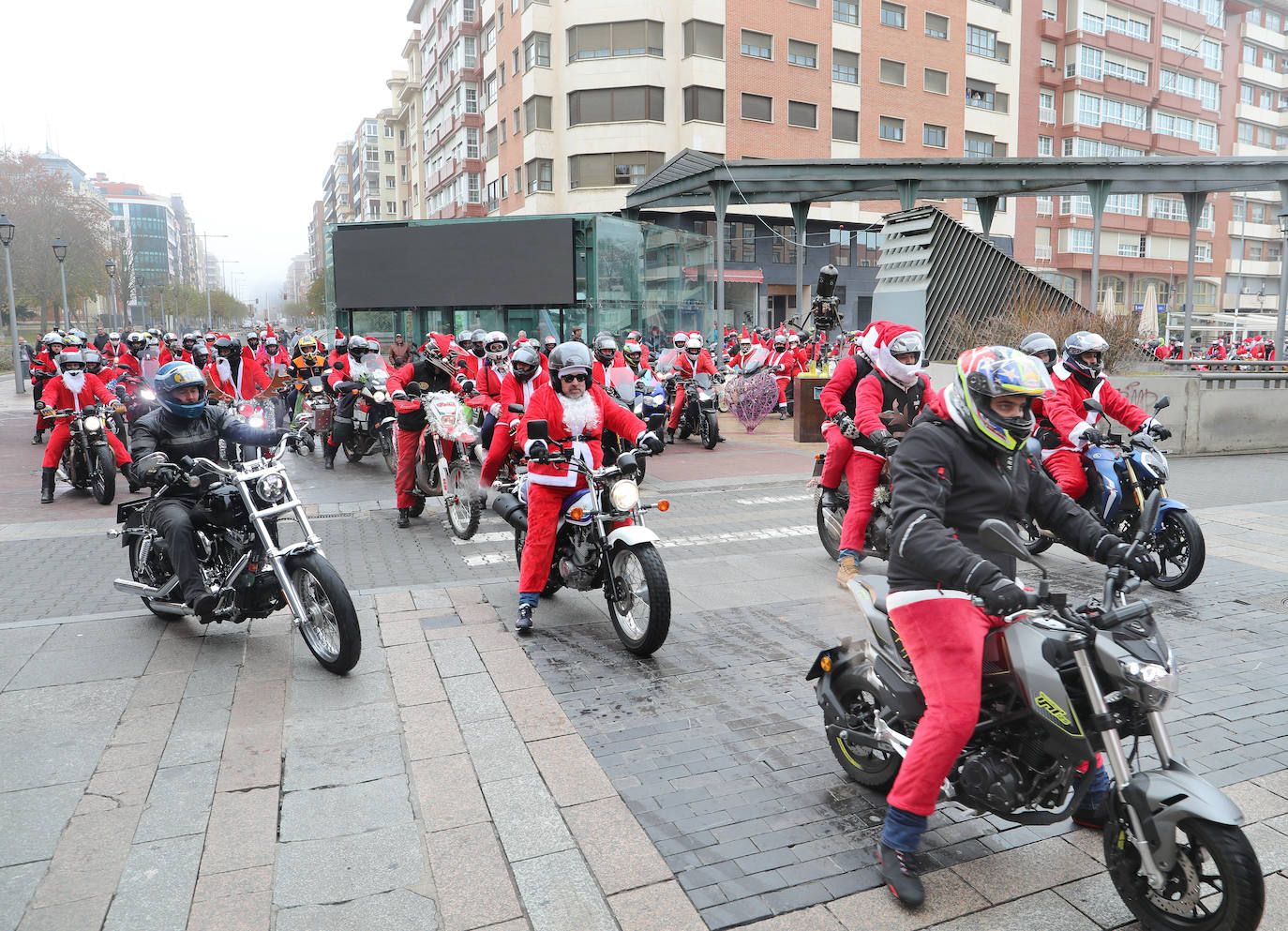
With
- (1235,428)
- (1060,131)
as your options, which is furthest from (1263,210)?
(1235,428)

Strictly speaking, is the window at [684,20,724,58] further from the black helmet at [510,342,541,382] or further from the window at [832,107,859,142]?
the black helmet at [510,342,541,382]

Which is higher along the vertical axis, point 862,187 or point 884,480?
point 862,187

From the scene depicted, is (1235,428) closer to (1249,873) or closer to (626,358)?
(626,358)

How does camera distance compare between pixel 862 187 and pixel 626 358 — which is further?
pixel 862 187

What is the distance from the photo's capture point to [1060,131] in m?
55.1

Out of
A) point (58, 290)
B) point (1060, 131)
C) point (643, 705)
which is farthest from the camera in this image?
point (1060, 131)

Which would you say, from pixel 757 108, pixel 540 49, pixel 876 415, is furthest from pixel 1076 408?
pixel 540 49

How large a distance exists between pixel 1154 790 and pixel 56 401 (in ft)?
41.1

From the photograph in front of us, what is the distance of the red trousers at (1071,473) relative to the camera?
7285 millimetres

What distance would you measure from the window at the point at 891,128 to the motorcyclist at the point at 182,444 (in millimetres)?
45049

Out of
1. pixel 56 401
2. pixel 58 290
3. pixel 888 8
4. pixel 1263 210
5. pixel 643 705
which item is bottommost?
pixel 643 705

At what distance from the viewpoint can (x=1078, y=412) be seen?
7.48 meters

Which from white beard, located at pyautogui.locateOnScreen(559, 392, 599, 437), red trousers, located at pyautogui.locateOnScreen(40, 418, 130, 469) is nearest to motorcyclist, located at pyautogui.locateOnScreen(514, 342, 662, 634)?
white beard, located at pyautogui.locateOnScreen(559, 392, 599, 437)

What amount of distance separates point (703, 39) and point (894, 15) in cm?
1161
